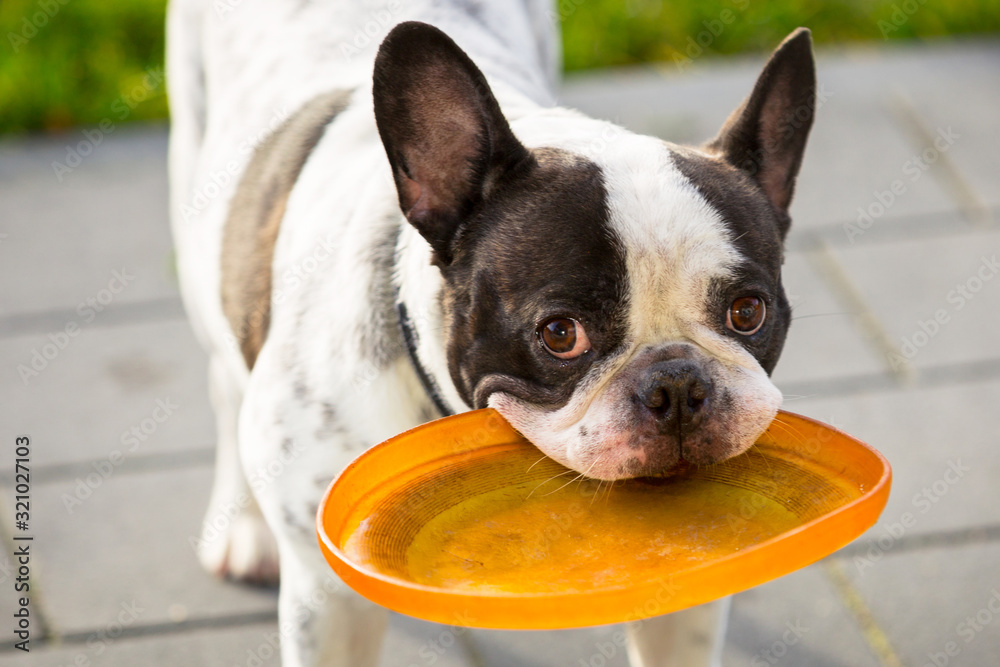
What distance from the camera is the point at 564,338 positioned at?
231 cm

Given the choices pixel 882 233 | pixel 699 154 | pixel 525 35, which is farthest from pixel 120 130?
pixel 699 154

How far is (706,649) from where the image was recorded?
9.59 ft

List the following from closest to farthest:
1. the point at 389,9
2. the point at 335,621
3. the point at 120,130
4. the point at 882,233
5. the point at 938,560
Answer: the point at 335,621 → the point at 389,9 → the point at 938,560 → the point at 882,233 → the point at 120,130

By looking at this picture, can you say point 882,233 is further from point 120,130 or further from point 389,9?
point 120,130

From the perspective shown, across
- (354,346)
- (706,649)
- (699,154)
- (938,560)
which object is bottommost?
(938,560)

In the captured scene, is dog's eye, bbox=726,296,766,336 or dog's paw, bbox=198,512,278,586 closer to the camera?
→ dog's eye, bbox=726,296,766,336

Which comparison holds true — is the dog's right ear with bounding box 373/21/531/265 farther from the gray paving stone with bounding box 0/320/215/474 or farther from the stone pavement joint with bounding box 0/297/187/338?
the stone pavement joint with bounding box 0/297/187/338

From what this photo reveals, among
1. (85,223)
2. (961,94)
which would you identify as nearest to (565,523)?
(85,223)

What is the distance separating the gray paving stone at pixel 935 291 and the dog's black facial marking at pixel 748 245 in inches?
99.9

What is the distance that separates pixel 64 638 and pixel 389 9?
7.27ft
